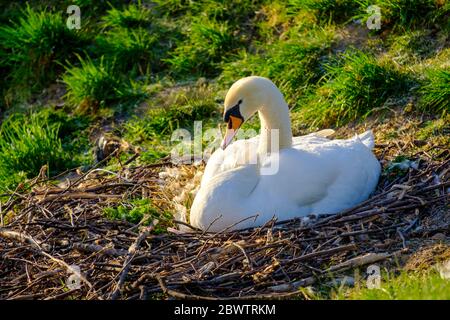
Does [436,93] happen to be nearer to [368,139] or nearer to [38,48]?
[368,139]

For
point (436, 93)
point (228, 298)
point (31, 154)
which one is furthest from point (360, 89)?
point (228, 298)

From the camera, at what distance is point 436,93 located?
30.5 ft

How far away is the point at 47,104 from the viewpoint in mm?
11742

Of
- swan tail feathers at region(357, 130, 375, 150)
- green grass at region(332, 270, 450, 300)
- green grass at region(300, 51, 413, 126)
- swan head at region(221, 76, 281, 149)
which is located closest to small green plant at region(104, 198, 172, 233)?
swan head at region(221, 76, 281, 149)

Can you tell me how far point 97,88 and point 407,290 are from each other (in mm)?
6060

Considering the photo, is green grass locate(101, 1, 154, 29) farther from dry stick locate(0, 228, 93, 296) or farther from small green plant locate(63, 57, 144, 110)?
dry stick locate(0, 228, 93, 296)

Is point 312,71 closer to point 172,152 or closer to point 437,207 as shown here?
point 172,152

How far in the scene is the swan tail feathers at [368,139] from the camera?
8.74m

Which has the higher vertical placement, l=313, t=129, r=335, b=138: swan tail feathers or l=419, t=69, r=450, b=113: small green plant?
l=419, t=69, r=450, b=113: small green plant

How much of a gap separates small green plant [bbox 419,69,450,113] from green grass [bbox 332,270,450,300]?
2.99m

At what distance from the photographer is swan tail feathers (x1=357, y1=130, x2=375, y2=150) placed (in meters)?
8.74

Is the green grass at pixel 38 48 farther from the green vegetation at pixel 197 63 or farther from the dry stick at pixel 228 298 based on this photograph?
the dry stick at pixel 228 298

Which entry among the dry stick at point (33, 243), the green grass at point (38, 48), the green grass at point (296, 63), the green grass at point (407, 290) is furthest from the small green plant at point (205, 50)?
the green grass at point (407, 290)
